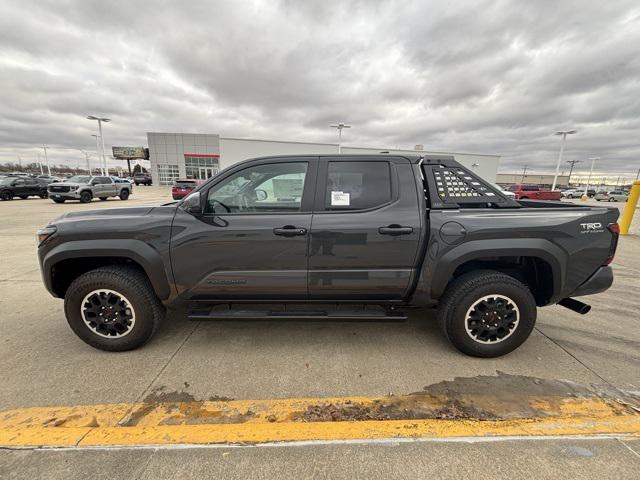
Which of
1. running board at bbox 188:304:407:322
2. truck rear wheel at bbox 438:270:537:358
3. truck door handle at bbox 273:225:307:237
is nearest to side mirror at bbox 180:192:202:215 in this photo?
truck door handle at bbox 273:225:307:237

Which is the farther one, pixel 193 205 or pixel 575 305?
pixel 575 305

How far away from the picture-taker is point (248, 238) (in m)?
2.66

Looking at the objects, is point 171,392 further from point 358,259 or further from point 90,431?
point 358,259

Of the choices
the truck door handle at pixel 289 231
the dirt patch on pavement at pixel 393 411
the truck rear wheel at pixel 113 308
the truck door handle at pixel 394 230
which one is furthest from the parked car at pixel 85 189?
the dirt patch on pavement at pixel 393 411

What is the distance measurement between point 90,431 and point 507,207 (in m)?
3.71

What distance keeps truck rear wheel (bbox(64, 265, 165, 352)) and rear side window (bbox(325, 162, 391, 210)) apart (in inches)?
73.6

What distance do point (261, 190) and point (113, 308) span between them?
1.72 metres

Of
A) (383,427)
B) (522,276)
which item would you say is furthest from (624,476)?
(522,276)

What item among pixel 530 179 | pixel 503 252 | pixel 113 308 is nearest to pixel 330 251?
pixel 503 252

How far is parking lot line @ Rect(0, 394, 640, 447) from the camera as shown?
6.34ft

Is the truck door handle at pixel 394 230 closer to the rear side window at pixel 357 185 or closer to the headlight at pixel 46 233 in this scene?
the rear side window at pixel 357 185

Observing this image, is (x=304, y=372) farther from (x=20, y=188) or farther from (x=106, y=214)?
(x=20, y=188)

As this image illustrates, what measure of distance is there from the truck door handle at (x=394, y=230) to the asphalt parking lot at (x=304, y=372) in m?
1.15

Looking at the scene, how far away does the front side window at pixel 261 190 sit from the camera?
2779 millimetres
